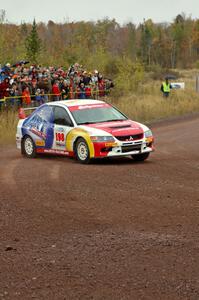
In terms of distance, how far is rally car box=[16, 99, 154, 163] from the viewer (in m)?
14.9

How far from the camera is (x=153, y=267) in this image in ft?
21.2

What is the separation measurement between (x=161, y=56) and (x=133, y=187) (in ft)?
437

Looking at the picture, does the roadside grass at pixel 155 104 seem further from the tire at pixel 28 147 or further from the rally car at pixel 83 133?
the rally car at pixel 83 133

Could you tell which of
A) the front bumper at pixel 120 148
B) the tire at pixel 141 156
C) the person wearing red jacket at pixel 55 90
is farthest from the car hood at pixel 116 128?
the person wearing red jacket at pixel 55 90

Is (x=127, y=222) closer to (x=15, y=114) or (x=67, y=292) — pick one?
(x=67, y=292)

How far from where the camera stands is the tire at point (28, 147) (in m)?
16.9

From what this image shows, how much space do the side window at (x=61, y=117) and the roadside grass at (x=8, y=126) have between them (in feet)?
20.5

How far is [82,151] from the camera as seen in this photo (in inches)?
595

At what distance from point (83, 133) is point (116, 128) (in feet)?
2.55

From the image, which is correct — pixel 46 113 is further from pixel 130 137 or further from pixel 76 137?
pixel 130 137

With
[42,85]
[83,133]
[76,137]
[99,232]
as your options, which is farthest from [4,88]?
[99,232]

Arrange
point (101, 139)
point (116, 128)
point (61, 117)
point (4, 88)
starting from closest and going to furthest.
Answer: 1. point (101, 139)
2. point (116, 128)
3. point (61, 117)
4. point (4, 88)

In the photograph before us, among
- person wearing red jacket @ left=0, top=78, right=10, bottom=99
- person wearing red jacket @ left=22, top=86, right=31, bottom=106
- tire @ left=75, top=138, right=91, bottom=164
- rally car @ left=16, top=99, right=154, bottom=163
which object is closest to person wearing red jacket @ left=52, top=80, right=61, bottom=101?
person wearing red jacket @ left=22, top=86, right=31, bottom=106

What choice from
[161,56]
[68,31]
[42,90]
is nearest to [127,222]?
[42,90]
